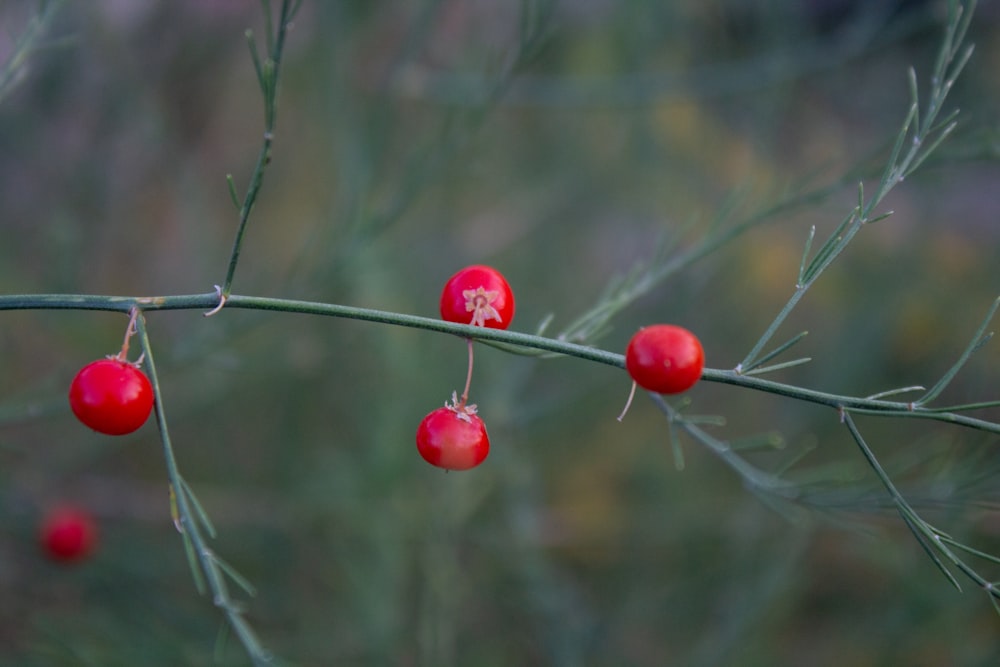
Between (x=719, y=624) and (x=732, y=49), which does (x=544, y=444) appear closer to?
(x=719, y=624)

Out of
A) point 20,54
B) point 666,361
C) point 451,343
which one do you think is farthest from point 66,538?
point 666,361

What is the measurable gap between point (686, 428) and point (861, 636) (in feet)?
5.40

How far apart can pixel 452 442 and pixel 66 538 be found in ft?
4.04

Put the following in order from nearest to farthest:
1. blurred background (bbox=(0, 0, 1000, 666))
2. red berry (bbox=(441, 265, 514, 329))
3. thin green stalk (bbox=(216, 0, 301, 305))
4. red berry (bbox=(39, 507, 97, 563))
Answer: thin green stalk (bbox=(216, 0, 301, 305))
red berry (bbox=(441, 265, 514, 329))
red berry (bbox=(39, 507, 97, 563))
blurred background (bbox=(0, 0, 1000, 666))

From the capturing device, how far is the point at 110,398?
0.59m

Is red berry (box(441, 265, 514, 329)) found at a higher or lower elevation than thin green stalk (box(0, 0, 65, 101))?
lower

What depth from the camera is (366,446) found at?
6.93 feet

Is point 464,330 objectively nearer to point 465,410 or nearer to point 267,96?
point 465,410

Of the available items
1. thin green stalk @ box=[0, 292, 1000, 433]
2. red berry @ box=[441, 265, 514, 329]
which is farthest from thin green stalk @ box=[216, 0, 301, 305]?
red berry @ box=[441, 265, 514, 329]

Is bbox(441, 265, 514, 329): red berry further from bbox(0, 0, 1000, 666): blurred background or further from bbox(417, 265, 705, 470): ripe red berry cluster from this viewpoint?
bbox(0, 0, 1000, 666): blurred background

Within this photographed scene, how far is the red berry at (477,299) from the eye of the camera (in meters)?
0.65

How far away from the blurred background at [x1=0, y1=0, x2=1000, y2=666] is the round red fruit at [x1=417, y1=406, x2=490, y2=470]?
61cm

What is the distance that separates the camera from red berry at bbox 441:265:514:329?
652 mm

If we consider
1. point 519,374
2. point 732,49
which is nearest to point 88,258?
point 519,374
